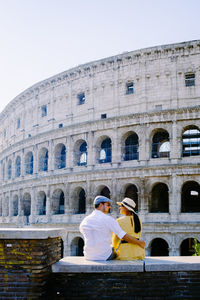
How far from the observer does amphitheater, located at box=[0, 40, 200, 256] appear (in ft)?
77.0

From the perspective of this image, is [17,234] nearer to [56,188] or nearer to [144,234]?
[144,234]

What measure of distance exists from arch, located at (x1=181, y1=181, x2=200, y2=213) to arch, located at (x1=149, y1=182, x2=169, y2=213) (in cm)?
120

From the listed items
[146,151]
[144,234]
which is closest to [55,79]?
[146,151]

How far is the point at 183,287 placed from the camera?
18.8 ft

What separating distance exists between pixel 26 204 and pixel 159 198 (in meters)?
12.7

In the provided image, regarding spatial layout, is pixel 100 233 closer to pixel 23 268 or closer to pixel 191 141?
pixel 23 268

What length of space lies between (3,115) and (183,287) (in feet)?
121

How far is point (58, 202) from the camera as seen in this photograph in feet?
96.8

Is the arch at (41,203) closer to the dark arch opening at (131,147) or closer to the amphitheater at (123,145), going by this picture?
the amphitheater at (123,145)

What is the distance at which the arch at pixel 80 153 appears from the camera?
92.9 ft

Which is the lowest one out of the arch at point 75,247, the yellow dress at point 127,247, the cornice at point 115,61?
the arch at point 75,247

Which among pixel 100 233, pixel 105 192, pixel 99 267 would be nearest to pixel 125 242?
pixel 100 233

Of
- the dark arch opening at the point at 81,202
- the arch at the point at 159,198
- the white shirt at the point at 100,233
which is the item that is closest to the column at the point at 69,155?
the dark arch opening at the point at 81,202

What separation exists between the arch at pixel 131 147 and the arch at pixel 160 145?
47.3 inches
